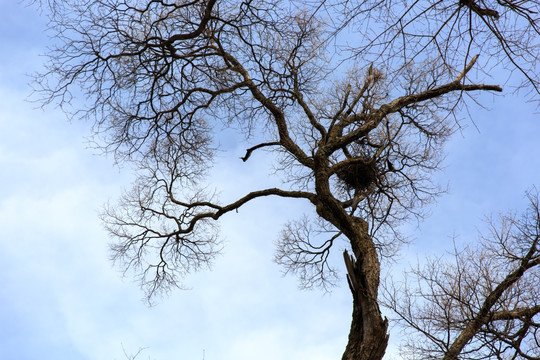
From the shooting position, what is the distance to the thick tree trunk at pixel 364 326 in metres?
6.40

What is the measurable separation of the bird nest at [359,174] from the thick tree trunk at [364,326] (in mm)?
2506

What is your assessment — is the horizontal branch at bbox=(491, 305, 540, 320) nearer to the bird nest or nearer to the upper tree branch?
the bird nest

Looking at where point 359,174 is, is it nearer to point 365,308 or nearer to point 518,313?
point 365,308

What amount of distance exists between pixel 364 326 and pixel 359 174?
136 inches

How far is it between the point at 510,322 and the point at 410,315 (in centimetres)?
158

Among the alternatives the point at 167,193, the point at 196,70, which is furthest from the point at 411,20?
the point at 167,193

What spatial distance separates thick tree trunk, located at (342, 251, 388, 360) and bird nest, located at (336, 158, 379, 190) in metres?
2.51

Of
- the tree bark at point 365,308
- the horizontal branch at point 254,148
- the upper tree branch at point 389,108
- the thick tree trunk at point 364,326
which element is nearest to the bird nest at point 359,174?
the upper tree branch at point 389,108

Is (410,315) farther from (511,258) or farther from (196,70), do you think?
(196,70)

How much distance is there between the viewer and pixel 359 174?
9.30m

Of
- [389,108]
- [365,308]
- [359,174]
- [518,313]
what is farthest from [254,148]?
[518,313]

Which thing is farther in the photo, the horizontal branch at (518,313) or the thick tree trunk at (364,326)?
the horizontal branch at (518,313)

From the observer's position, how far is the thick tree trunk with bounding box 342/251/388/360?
6398 mm

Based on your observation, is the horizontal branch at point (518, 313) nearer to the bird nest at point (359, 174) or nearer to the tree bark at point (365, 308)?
the tree bark at point (365, 308)
